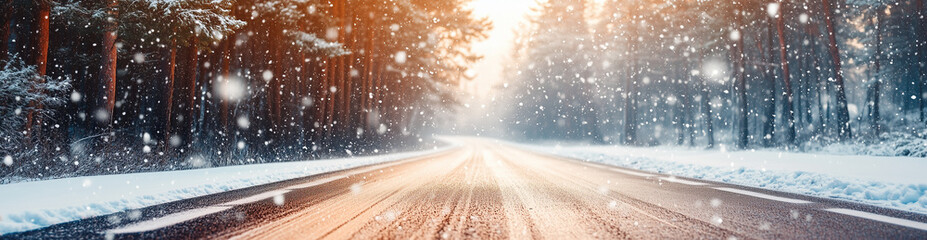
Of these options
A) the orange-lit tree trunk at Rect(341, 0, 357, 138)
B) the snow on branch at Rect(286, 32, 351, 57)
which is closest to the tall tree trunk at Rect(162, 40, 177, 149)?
the snow on branch at Rect(286, 32, 351, 57)

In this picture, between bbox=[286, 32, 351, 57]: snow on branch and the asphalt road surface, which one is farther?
bbox=[286, 32, 351, 57]: snow on branch

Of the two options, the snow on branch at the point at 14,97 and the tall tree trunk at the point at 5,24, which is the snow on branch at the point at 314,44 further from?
the snow on branch at the point at 14,97

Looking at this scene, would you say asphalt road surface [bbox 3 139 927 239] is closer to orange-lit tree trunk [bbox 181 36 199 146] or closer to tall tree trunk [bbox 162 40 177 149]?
tall tree trunk [bbox 162 40 177 149]

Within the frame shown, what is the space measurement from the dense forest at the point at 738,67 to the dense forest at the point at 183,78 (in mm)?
14143

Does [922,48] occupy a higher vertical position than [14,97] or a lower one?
higher

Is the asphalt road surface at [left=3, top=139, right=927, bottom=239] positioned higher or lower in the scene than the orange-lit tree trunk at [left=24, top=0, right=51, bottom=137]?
lower

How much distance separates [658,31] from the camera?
34.0 metres

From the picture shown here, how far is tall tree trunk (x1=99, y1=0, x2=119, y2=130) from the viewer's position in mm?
10516

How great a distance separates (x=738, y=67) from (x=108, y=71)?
2681 centimetres

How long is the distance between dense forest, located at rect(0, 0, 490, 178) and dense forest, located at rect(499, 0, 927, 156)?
46.4ft

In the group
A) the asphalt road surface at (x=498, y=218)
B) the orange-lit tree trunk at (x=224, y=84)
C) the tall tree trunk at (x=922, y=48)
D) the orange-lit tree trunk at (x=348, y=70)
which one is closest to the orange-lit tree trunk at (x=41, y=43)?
the orange-lit tree trunk at (x=224, y=84)

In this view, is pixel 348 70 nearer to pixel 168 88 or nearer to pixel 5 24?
pixel 168 88

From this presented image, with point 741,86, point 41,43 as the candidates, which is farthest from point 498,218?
point 741,86

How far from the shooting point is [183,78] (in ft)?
42.4
